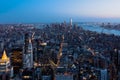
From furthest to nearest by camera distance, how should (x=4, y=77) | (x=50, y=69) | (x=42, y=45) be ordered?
(x=42, y=45) < (x=50, y=69) < (x=4, y=77)

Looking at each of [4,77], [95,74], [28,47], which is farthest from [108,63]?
[4,77]

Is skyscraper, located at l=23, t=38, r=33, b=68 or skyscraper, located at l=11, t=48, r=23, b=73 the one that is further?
skyscraper, located at l=23, t=38, r=33, b=68

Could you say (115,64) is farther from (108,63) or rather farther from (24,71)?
(24,71)

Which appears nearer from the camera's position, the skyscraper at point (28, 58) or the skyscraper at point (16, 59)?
the skyscraper at point (16, 59)

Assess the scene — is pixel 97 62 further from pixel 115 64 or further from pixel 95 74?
pixel 95 74

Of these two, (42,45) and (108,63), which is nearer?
(108,63)

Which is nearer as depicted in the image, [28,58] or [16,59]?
[28,58]

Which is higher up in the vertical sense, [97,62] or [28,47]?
[28,47]

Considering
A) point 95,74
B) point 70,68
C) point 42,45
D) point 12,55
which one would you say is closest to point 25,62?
point 12,55

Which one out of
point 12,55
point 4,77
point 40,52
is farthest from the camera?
point 40,52
